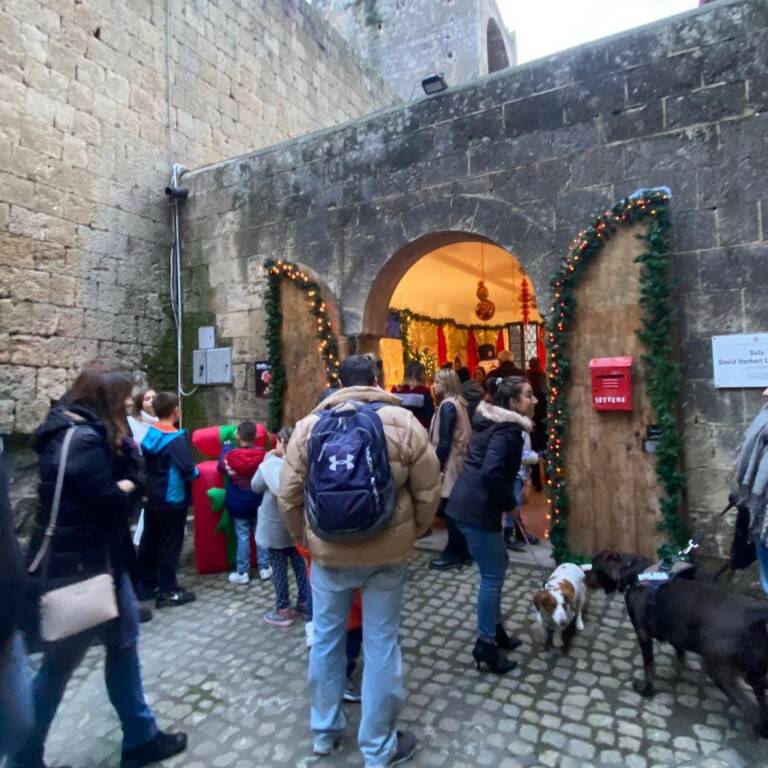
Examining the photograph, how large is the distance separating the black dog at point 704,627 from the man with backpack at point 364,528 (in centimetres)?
133

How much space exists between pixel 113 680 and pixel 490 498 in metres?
1.95

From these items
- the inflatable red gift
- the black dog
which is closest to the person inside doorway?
the inflatable red gift

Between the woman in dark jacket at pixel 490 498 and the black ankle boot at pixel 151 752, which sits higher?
the woman in dark jacket at pixel 490 498

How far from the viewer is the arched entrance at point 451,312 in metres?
5.76

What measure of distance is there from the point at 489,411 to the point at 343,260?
3.19m

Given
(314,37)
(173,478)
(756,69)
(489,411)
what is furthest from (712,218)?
(314,37)

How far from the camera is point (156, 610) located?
13.7 ft

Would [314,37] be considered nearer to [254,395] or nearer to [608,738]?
[254,395]

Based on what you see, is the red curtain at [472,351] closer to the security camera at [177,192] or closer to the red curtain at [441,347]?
the red curtain at [441,347]

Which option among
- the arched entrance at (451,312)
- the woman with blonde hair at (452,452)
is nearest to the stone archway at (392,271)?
the arched entrance at (451,312)

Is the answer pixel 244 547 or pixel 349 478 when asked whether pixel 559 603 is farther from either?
pixel 244 547

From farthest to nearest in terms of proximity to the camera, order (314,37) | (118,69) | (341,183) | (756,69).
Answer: (314,37) → (118,69) → (341,183) → (756,69)

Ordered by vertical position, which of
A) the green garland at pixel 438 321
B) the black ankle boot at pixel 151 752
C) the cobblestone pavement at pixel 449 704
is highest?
the green garland at pixel 438 321

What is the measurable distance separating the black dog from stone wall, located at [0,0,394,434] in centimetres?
541
